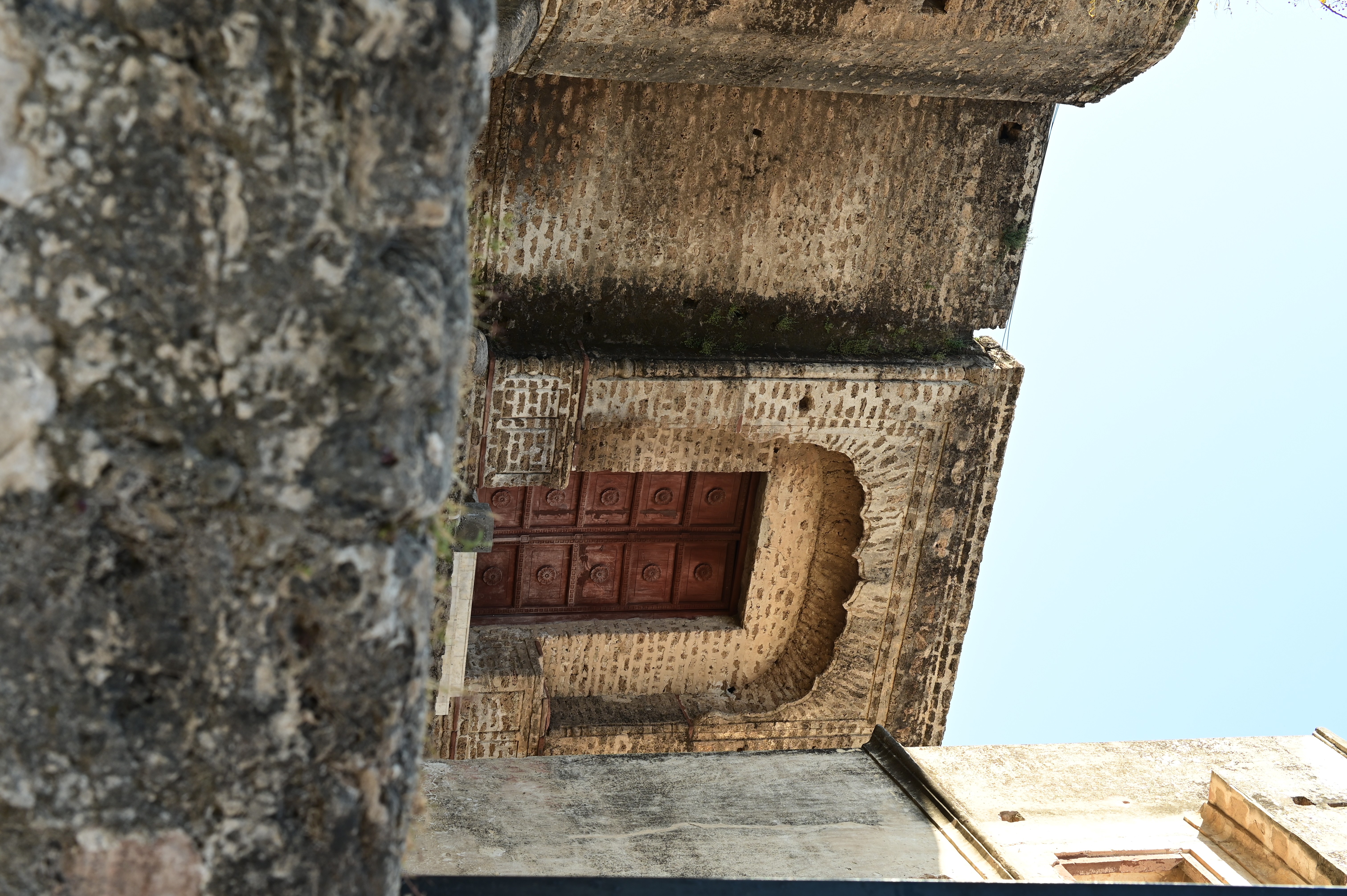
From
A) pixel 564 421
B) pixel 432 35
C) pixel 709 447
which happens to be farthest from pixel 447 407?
pixel 709 447

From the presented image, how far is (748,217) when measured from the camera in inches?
278

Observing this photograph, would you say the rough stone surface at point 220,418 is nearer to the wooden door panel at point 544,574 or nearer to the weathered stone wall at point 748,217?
the weathered stone wall at point 748,217

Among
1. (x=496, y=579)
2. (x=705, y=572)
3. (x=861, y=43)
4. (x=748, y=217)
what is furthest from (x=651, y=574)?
(x=861, y=43)

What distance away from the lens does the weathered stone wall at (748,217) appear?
21.6 ft

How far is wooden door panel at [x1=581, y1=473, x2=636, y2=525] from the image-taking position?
26.5 feet

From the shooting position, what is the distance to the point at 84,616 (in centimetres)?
170

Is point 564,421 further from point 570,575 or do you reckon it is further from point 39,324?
point 39,324

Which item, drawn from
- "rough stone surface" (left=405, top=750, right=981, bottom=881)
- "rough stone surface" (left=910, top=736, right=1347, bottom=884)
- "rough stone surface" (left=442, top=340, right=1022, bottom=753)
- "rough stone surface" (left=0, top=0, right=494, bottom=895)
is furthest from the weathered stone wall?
"rough stone surface" (left=0, top=0, right=494, bottom=895)

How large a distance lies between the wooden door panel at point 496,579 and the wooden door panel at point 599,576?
0.51 m

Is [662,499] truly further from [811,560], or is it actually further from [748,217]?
[748,217]

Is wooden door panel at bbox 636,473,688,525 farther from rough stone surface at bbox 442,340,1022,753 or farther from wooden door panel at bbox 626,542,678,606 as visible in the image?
rough stone surface at bbox 442,340,1022,753

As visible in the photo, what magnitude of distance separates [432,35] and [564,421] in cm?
527

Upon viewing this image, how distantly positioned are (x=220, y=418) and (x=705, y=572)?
7.18 m

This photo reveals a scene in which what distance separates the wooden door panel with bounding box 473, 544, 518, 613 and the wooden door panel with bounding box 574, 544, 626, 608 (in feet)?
1.67
